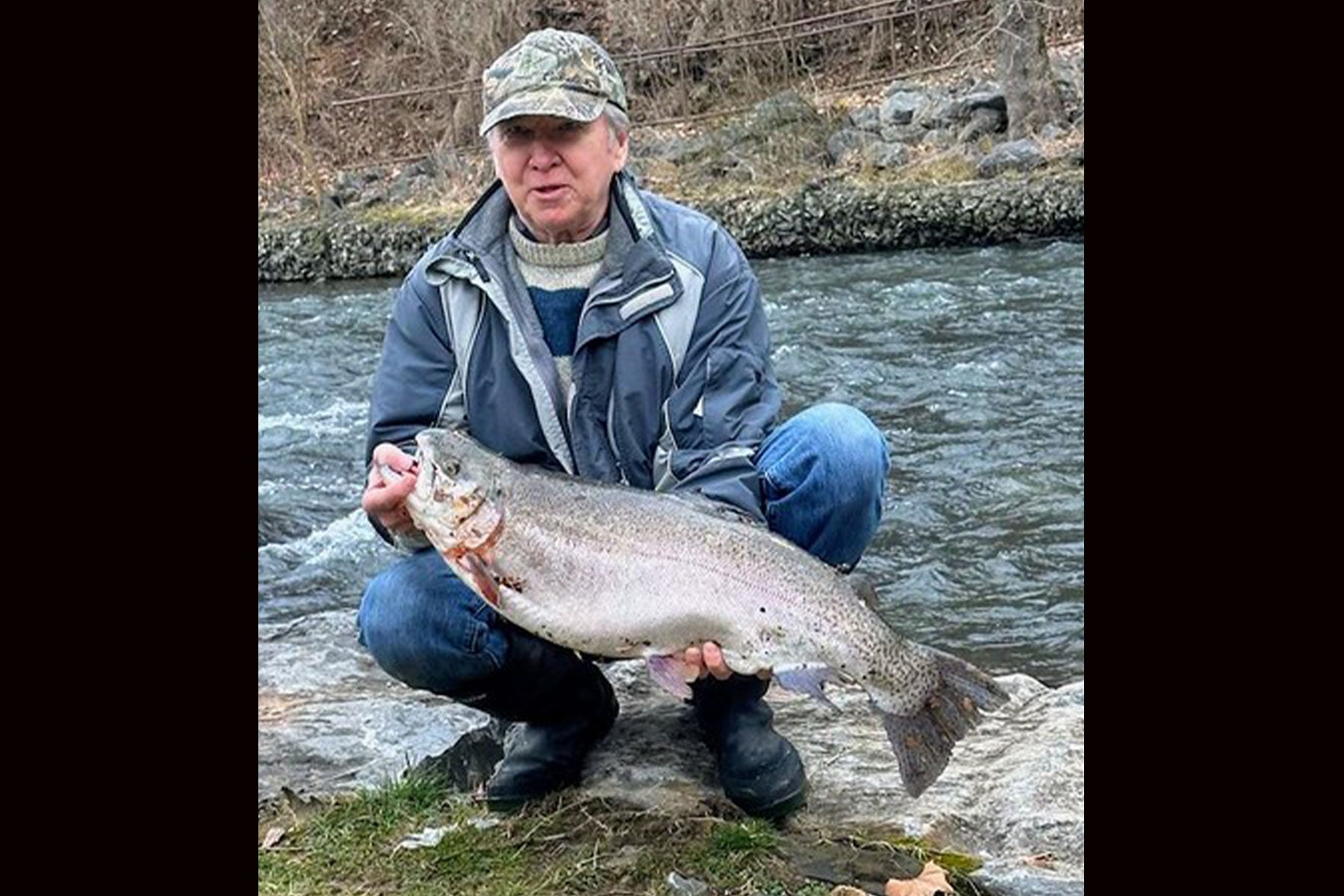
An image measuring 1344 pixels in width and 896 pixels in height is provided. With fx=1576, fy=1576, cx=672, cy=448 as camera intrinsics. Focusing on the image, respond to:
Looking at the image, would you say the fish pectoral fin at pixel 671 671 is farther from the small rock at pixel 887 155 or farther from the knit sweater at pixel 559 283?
the small rock at pixel 887 155

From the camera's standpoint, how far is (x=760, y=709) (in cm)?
342

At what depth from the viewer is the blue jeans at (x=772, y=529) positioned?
322cm

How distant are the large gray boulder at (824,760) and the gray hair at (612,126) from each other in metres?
1.37

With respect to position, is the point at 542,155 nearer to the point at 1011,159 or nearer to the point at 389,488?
the point at 389,488

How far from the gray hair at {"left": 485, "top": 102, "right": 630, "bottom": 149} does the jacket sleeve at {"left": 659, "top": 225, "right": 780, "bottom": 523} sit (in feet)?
1.01

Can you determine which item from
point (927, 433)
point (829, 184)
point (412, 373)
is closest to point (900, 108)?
point (829, 184)

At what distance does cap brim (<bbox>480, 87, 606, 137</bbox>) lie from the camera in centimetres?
311

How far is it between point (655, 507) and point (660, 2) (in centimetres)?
2540

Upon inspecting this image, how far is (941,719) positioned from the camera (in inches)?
115

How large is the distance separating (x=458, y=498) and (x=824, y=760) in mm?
1163

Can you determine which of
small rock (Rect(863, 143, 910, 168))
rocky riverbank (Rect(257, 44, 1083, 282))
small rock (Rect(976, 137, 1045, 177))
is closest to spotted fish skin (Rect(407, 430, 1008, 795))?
rocky riverbank (Rect(257, 44, 1083, 282))

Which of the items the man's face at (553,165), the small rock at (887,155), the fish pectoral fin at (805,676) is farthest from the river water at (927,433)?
the small rock at (887,155)
